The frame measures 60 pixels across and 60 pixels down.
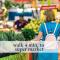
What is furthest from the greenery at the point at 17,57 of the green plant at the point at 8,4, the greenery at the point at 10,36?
the green plant at the point at 8,4

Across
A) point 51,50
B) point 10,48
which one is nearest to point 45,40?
point 51,50

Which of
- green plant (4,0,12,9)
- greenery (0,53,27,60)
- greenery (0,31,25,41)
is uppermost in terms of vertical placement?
green plant (4,0,12,9)

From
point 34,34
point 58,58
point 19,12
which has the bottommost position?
point 58,58

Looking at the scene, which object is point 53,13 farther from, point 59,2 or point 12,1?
point 12,1

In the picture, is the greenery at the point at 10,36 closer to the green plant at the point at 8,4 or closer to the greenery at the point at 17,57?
the greenery at the point at 17,57

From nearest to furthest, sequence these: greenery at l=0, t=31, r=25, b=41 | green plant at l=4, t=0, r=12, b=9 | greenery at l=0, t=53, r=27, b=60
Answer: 1. greenery at l=0, t=53, r=27, b=60
2. greenery at l=0, t=31, r=25, b=41
3. green plant at l=4, t=0, r=12, b=9

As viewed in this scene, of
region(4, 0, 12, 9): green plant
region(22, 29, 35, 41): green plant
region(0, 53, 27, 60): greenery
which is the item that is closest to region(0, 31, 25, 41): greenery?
region(22, 29, 35, 41): green plant

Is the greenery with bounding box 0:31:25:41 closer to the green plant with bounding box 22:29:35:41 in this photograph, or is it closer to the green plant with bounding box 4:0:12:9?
the green plant with bounding box 22:29:35:41

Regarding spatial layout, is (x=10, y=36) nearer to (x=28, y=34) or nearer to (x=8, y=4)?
(x=28, y=34)

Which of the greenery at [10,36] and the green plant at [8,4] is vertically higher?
the green plant at [8,4]

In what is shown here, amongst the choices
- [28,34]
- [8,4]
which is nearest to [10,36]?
[28,34]

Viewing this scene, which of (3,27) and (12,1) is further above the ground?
(12,1)

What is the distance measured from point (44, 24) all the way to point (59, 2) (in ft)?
1.98

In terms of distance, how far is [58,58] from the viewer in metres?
5.44
